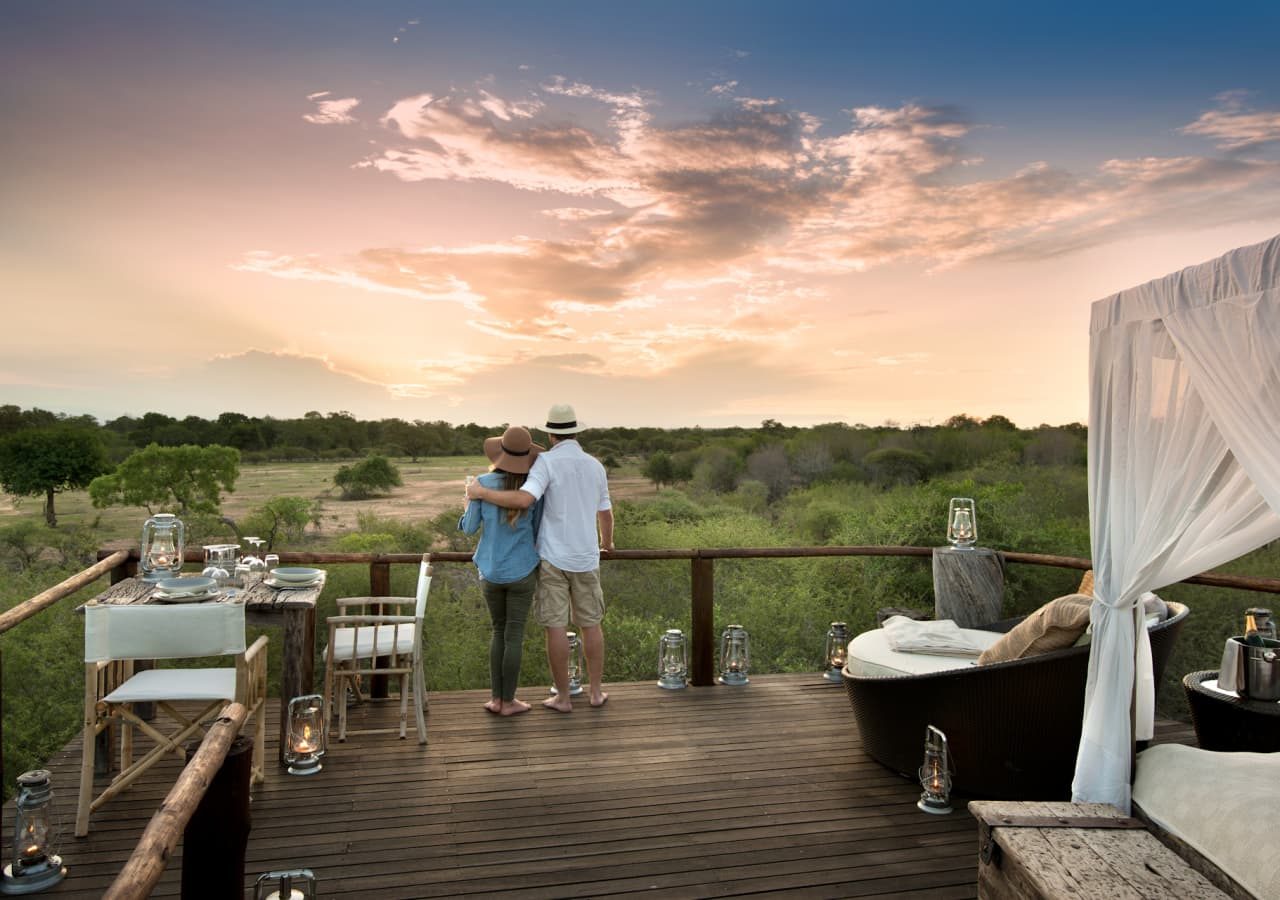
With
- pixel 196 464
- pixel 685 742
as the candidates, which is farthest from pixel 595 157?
→ pixel 196 464

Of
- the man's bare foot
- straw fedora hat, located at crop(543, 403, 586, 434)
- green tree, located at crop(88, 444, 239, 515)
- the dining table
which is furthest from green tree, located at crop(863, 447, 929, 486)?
the dining table

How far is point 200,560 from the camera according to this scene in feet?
15.8

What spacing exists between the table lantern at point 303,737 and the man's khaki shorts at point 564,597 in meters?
1.26

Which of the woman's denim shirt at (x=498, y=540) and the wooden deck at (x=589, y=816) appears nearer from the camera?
the wooden deck at (x=589, y=816)

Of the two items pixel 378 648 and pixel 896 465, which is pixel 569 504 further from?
pixel 896 465

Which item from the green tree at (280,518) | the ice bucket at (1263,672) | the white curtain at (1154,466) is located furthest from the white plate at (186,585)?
the green tree at (280,518)

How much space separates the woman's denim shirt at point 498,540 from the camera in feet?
15.4

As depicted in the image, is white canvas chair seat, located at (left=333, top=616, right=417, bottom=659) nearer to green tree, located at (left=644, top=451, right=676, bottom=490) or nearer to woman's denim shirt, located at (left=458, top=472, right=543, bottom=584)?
woman's denim shirt, located at (left=458, top=472, right=543, bottom=584)

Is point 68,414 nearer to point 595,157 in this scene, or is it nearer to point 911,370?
point 595,157

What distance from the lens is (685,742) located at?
4.50m

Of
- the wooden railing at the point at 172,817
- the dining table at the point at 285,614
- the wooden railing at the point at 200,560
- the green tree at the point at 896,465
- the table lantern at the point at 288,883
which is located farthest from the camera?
the green tree at the point at 896,465

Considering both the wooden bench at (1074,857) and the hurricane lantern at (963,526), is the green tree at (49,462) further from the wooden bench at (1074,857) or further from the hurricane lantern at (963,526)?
the wooden bench at (1074,857)

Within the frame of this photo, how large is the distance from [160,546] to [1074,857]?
13.5 feet

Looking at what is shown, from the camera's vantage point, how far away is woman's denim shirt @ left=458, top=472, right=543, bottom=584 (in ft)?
15.4
